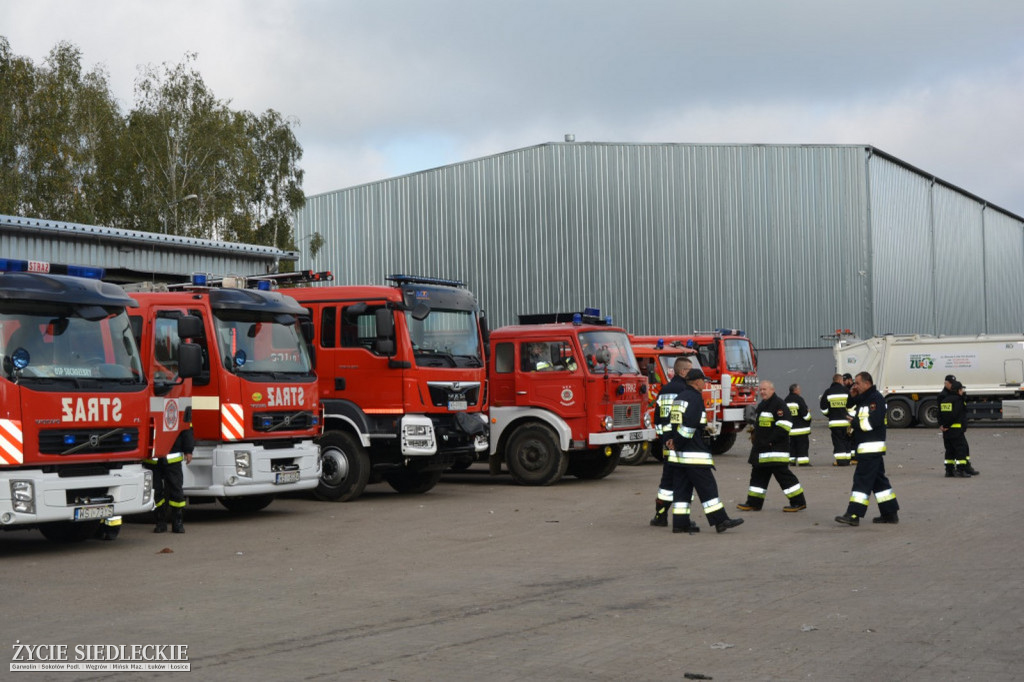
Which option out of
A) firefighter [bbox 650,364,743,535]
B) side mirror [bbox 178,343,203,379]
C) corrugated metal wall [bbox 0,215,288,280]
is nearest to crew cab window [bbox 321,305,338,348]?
side mirror [bbox 178,343,203,379]

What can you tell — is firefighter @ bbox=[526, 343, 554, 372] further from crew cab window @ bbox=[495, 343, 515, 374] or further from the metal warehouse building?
the metal warehouse building

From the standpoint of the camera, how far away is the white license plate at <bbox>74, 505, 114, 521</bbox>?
443 inches

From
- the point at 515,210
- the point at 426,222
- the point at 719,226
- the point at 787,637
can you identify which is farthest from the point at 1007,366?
the point at 787,637

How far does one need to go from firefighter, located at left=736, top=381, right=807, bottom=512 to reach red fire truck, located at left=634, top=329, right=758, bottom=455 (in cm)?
1046

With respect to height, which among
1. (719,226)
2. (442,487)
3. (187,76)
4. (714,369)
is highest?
(187,76)

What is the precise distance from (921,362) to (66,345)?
30.8 metres

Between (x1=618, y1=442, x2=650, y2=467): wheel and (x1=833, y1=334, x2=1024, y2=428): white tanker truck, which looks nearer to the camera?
(x1=618, y1=442, x2=650, y2=467): wheel

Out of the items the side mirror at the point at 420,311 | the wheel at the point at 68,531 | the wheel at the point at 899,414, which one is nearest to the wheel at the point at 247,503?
the wheel at the point at 68,531

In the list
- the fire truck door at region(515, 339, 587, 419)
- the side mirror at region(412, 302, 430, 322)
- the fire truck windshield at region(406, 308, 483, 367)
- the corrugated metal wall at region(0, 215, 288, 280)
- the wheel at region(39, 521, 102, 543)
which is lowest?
the wheel at region(39, 521, 102, 543)

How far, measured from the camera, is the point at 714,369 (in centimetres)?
2606

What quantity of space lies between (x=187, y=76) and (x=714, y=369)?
2235cm

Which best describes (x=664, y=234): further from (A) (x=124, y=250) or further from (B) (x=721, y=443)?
(A) (x=124, y=250)

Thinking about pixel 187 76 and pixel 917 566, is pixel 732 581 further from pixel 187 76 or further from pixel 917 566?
pixel 187 76

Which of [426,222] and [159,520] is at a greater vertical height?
[426,222]
